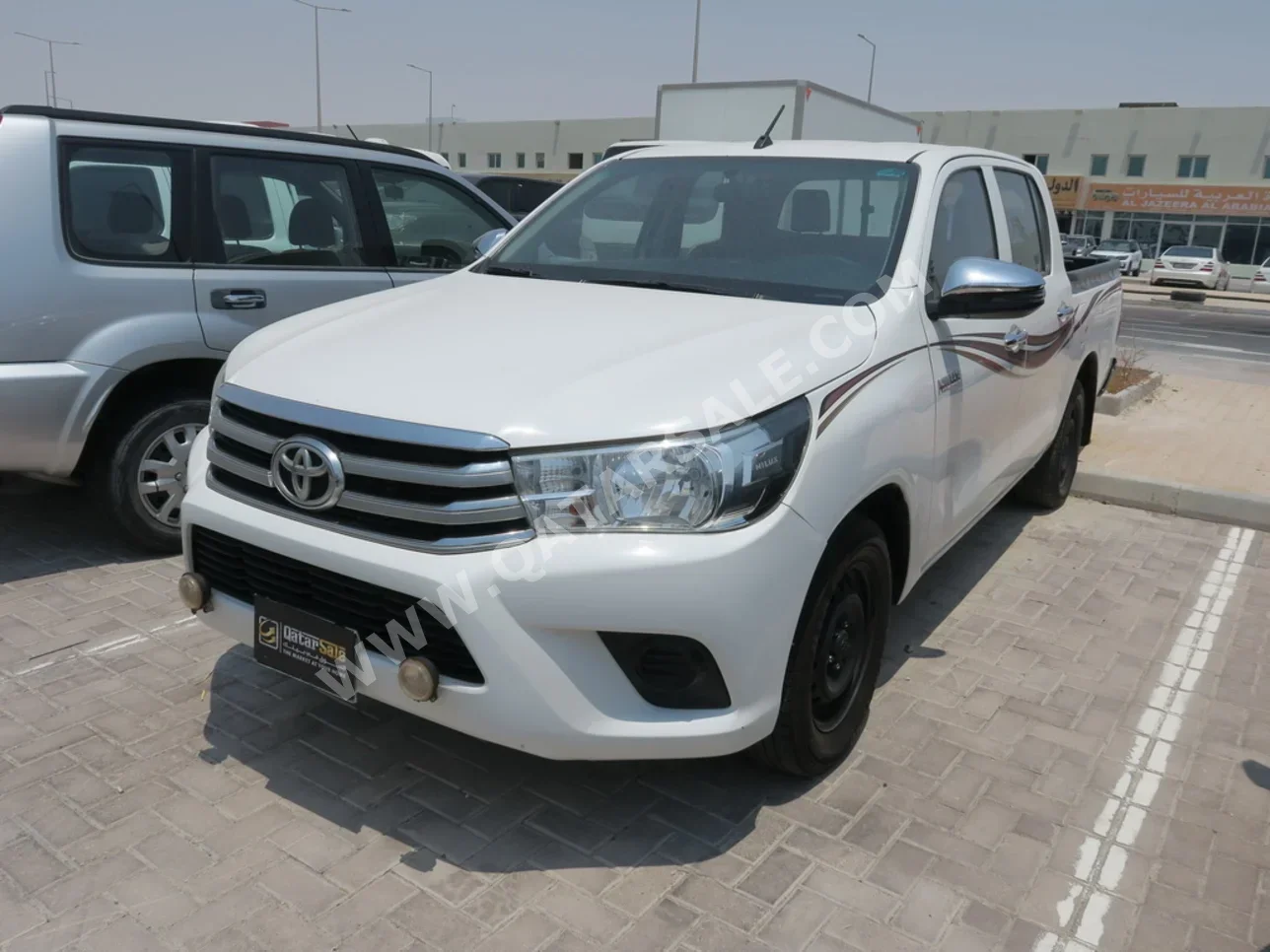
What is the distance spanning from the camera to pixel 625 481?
8.14ft

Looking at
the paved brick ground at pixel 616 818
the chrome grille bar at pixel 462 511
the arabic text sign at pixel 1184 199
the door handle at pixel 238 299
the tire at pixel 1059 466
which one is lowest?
the paved brick ground at pixel 616 818

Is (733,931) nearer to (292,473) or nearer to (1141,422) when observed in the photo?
(292,473)

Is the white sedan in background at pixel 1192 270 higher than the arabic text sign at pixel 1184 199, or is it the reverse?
the arabic text sign at pixel 1184 199

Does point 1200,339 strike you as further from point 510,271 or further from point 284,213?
point 510,271

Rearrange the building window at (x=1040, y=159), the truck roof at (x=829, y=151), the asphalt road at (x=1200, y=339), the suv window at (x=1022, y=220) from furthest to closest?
1. the building window at (x=1040, y=159)
2. the asphalt road at (x=1200, y=339)
3. the suv window at (x=1022, y=220)
4. the truck roof at (x=829, y=151)

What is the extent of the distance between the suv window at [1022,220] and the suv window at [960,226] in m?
0.31

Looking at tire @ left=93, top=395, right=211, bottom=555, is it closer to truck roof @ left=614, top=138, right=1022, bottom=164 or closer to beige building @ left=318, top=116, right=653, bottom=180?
truck roof @ left=614, top=138, right=1022, bottom=164

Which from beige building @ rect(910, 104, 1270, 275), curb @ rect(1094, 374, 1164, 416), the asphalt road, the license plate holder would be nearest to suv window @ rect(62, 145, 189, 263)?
the license plate holder

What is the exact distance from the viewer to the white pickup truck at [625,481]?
8.12 ft

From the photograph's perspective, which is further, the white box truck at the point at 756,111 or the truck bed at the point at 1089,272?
the white box truck at the point at 756,111

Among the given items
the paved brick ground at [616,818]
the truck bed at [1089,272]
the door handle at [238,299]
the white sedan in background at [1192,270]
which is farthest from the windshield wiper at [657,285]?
the white sedan in background at [1192,270]

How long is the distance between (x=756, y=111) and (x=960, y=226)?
356 inches

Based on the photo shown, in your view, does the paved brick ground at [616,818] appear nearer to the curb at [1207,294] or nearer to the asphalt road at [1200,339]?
the asphalt road at [1200,339]

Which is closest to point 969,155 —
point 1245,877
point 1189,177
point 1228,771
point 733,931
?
point 1228,771
